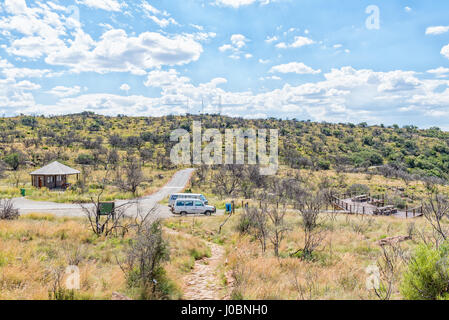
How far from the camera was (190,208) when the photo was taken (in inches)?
805

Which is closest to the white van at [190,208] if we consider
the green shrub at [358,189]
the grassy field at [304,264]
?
the grassy field at [304,264]

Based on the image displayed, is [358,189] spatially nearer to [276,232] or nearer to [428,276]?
[276,232]

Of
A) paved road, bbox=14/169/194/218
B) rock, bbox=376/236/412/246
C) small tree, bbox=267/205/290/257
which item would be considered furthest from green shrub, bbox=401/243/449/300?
paved road, bbox=14/169/194/218

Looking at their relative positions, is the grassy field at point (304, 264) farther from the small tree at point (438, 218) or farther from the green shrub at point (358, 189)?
the green shrub at point (358, 189)

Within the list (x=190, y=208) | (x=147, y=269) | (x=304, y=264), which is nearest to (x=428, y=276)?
(x=304, y=264)

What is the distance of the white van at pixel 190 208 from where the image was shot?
20.3 meters

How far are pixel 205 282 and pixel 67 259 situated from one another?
13.2 feet

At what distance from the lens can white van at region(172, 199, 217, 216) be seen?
2034 cm

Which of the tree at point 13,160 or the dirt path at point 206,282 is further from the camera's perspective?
the tree at point 13,160

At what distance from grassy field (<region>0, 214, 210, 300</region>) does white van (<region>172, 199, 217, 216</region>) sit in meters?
8.40

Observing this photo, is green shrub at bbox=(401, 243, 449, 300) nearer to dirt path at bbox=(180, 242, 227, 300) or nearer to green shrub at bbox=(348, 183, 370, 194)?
dirt path at bbox=(180, 242, 227, 300)

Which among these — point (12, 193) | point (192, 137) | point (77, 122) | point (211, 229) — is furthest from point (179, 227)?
point (77, 122)

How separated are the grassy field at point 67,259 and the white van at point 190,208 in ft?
27.6

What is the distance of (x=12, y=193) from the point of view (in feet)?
86.5
